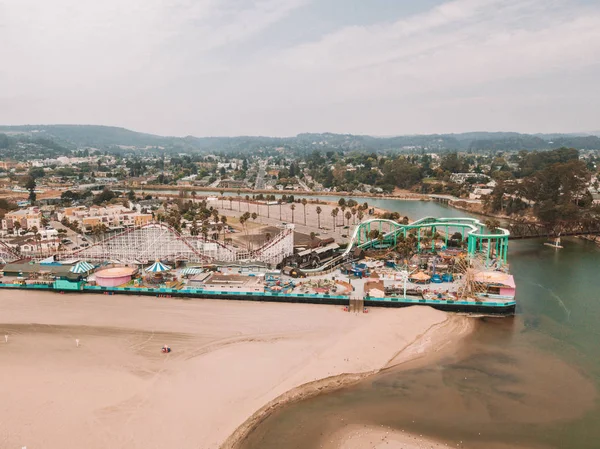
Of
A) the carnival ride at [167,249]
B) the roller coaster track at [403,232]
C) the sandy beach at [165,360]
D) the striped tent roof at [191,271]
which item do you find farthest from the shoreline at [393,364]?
the striped tent roof at [191,271]

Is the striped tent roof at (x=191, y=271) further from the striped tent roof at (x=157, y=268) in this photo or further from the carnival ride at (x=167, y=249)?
the carnival ride at (x=167, y=249)

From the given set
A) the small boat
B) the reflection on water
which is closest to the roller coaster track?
the small boat

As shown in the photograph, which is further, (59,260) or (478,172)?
(478,172)

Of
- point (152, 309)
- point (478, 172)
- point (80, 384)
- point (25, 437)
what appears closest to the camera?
point (25, 437)

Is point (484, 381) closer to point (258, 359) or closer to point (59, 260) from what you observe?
point (258, 359)

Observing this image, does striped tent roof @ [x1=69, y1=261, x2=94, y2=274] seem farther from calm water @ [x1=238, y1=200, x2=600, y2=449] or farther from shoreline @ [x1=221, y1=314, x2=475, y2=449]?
calm water @ [x1=238, y1=200, x2=600, y2=449]

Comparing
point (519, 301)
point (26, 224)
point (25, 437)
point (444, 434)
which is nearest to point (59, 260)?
point (26, 224)
